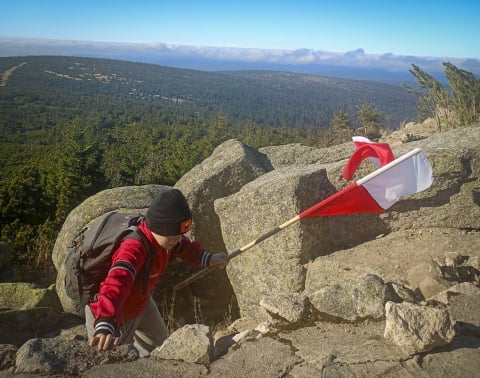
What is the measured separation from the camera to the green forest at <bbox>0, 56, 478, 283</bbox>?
21625 mm

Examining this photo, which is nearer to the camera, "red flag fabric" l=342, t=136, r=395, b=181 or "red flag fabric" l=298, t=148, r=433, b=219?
"red flag fabric" l=298, t=148, r=433, b=219

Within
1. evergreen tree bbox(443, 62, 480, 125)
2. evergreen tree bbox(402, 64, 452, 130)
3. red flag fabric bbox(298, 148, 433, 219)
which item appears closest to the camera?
red flag fabric bbox(298, 148, 433, 219)

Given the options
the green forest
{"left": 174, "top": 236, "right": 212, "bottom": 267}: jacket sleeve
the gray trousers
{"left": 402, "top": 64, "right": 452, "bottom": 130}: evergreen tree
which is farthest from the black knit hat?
{"left": 402, "top": 64, "right": 452, "bottom": 130}: evergreen tree

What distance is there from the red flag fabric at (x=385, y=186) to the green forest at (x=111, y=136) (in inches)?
349

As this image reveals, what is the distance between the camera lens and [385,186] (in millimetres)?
5777

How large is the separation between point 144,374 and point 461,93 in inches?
859

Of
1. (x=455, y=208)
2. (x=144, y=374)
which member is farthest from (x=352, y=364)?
(x=455, y=208)

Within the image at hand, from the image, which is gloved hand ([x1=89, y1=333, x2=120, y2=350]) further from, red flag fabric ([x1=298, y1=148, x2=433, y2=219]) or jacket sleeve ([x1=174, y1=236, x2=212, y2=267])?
red flag fabric ([x1=298, y1=148, x2=433, y2=219])

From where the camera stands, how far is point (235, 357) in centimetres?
417

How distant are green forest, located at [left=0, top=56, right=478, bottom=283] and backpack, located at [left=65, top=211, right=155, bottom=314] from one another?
7592 millimetres

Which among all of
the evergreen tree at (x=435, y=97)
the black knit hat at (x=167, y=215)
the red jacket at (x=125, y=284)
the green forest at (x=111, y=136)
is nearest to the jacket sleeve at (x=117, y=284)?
the red jacket at (x=125, y=284)

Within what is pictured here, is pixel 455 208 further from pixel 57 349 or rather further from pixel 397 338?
pixel 57 349

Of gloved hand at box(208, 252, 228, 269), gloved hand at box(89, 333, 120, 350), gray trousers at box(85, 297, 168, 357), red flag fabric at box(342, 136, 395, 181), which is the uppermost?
→ red flag fabric at box(342, 136, 395, 181)

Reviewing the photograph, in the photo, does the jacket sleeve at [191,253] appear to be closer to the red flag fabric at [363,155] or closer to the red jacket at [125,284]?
the red jacket at [125,284]
